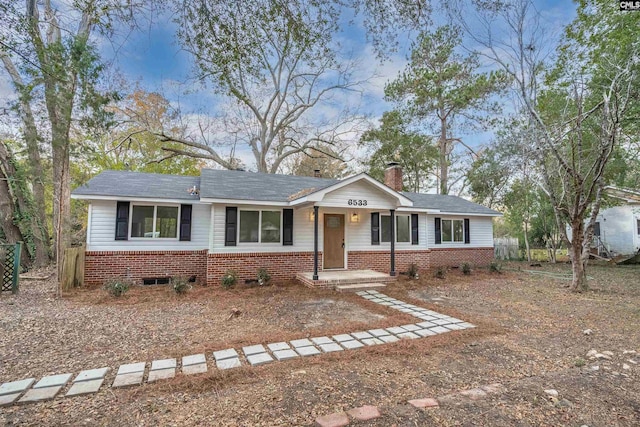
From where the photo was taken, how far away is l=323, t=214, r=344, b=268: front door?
400 inches

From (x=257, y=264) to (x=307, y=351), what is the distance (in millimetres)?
5514

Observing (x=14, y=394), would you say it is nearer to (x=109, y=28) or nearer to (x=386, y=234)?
(x=109, y=28)

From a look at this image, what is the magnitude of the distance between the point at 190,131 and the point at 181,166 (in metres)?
2.46

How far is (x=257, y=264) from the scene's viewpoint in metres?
9.09

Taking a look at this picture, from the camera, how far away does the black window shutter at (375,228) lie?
422 inches

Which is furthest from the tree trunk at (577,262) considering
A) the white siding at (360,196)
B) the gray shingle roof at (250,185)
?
the gray shingle roof at (250,185)

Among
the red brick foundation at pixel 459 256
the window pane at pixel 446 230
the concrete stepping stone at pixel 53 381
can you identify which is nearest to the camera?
the concrete stepping stone at pixel 53 381

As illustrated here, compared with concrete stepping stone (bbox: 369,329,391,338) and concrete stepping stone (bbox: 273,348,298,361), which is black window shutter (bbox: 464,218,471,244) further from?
concrete stepping stone (bbox: 273,348,298,361)

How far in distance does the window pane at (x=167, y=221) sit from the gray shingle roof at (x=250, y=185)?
1300mm

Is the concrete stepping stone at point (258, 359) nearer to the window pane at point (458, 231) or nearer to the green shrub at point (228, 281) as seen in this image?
the green shrub at point (228, 281)

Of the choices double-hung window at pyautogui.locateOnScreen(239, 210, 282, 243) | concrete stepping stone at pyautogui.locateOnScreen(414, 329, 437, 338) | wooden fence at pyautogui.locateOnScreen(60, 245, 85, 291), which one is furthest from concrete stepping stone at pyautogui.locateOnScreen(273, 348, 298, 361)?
wooden fence at pyautogui.locateOnScreen(60, 245, 85, 291)

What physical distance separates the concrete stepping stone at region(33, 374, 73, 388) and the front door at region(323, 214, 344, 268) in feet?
24.8

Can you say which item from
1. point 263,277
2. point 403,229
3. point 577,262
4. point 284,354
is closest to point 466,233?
point 403,229

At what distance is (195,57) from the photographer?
4.34 meters
